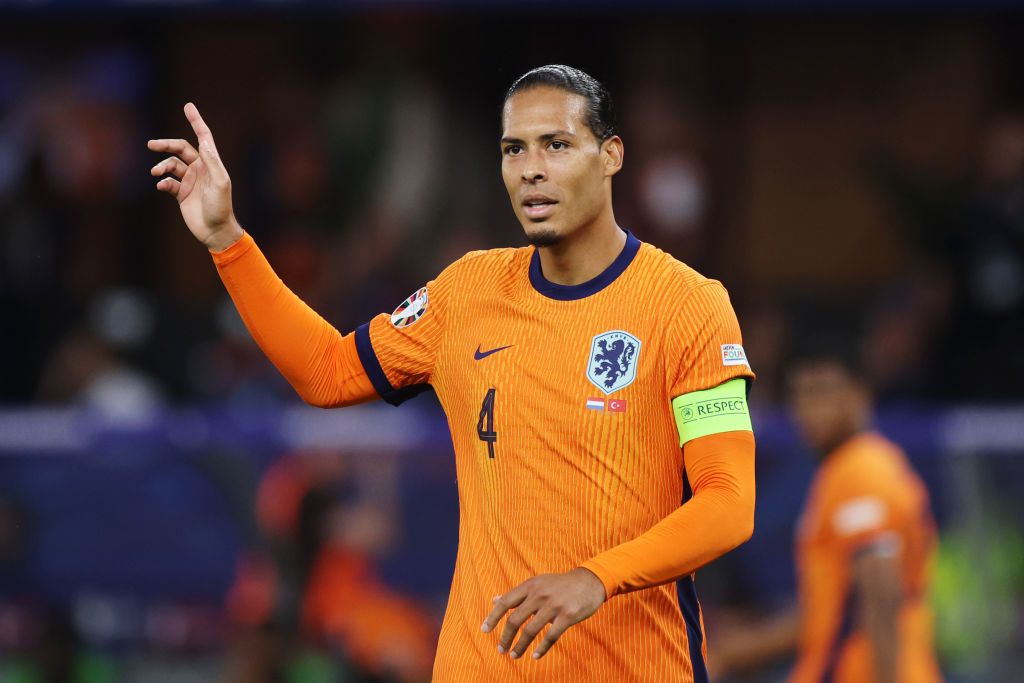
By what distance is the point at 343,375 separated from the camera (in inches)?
161

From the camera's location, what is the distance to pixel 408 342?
406 centimetres

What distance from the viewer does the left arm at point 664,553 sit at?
10.8ft

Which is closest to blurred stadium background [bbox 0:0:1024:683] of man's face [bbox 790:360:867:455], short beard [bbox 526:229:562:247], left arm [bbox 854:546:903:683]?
man's face [bbox 790:360:867:455]

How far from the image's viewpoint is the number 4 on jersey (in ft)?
12.5

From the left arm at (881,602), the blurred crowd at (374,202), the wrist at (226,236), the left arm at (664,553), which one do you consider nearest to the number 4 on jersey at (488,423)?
the left arm at (664,553)

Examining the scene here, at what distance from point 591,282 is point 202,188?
956 millimetres

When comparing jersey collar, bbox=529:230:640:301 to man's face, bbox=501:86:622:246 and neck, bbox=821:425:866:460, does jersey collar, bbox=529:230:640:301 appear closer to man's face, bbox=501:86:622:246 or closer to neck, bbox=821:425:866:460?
man's face, bbox=501:86:622:246

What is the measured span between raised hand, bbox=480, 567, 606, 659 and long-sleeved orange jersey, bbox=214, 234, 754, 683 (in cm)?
19

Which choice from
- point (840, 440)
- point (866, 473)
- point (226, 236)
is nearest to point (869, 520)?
point (866, 473)

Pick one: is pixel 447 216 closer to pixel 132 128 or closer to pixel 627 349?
pixel 132 128

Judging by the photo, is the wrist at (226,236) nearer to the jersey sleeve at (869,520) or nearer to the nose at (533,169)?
the nose at (533,169)

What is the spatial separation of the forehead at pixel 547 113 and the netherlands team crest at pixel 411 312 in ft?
1.70

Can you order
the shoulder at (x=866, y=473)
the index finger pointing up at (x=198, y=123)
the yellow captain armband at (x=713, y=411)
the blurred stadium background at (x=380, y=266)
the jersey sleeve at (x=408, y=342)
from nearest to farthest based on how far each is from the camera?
the yellow captain armband at (x=713, y=411), the index finger pointing up at (x=198, y=123), the jersey sleeve at (x=408, y=342), the shoulder at (x=866, y=473), the blurred stadium background at (x=380, y=266)

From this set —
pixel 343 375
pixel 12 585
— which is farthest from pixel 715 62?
pixel 343 375
